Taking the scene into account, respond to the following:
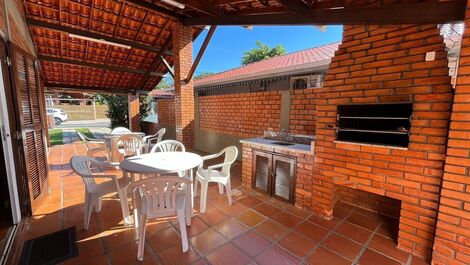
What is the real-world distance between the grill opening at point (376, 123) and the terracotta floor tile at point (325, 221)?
3.72 ft

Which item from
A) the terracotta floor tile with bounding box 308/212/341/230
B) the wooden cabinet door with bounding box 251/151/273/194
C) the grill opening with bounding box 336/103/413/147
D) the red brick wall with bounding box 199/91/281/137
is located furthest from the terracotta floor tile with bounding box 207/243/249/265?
the red brick wall with bounding box 199/91/281/137

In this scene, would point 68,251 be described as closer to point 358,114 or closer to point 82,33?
point 358,114

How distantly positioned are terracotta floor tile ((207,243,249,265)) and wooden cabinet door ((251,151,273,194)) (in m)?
1.40

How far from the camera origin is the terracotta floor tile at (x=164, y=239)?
2156 mm

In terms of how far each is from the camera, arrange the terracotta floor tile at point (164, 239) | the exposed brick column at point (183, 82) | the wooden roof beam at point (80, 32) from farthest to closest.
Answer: the exposed brick column at point (183, 82) < the wooden roof beam at point (80, 32) < the terracotta floor tile at point (164, 239)

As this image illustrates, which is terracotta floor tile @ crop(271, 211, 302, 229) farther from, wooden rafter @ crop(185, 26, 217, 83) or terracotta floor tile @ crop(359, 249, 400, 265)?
wooden rafter @ crop(185, 26, 217, 83)

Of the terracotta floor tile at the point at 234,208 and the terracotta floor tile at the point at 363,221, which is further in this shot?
the terracotta floor tile at the point at 234,208

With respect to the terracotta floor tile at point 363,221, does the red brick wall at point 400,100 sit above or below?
above

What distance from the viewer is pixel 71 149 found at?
23.7ft

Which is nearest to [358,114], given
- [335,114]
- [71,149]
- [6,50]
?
[335,114]

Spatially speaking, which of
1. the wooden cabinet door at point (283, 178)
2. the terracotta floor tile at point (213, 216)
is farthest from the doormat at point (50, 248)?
the wooden cabinet door at point (283, 178)

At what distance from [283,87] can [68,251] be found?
4538mm

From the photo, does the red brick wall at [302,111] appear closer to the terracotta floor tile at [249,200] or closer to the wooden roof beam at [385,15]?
the wooden roof beam at [385,15]

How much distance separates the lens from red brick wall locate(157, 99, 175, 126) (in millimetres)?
8508
